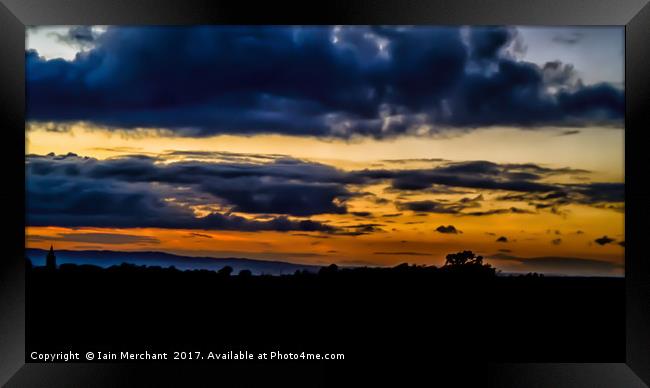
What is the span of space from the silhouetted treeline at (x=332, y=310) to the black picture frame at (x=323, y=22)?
113 centimetres

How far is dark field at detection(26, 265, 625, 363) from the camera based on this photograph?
431cm

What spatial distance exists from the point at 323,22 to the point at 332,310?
7.07 ft

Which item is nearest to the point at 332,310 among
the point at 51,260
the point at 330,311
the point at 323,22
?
the point at 330,311

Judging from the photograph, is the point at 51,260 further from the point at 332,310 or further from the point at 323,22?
the point at 323,22

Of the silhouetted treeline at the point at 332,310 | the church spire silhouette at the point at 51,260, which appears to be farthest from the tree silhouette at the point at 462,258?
the church spire silhouette at the point at 51,260

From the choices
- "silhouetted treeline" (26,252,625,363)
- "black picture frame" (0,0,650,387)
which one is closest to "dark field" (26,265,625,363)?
"silhouetted treeline" (26,252,625,363)

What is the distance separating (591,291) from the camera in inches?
165

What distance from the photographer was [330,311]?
14.7 ft

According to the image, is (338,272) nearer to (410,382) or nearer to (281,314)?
(281,314)

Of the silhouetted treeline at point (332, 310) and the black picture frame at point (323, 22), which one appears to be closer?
the black picture frame at point (323, 22)

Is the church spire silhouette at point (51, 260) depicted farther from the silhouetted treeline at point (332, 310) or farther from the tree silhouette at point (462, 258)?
the tree silhouette at point (462, 258)

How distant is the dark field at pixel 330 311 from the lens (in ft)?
14.1

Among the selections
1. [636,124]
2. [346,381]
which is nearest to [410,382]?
[346,381]

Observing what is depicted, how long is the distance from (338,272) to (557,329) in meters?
1.63
